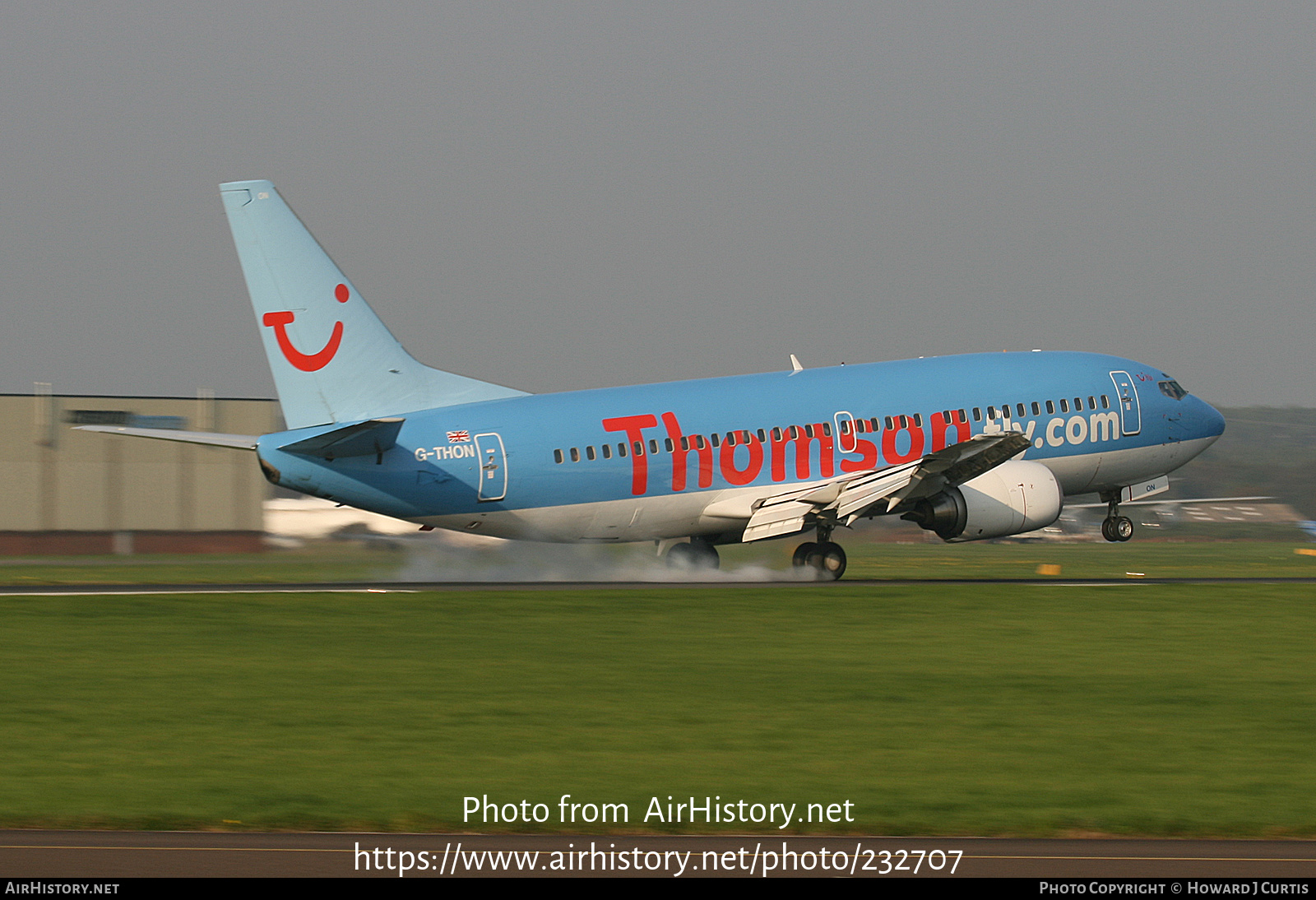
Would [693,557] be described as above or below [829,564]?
above

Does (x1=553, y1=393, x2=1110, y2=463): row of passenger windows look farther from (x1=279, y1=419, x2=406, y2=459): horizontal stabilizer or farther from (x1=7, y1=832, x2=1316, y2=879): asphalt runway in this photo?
(x1=7, y1=832, x2=1316, y2=879): asphalt runway

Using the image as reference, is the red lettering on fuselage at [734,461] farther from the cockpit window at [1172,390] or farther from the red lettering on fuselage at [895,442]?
the cockpit window at [1172,390]

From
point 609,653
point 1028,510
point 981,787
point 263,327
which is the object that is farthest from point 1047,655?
point 263,327

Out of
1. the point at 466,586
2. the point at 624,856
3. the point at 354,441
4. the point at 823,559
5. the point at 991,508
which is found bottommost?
the point at 624,856

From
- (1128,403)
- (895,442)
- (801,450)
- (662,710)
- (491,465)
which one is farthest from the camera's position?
(1128,403)

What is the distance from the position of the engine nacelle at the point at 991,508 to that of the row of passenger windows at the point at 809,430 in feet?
7.24

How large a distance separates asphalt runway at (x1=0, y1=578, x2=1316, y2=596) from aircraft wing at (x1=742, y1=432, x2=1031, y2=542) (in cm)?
161

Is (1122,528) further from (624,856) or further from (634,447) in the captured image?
(624,856)

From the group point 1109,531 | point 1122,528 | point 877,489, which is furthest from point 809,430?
point 1122,528

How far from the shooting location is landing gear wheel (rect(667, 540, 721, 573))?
4288cm

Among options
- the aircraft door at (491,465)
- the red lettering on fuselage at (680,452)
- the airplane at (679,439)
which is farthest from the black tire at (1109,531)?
the aircraft door at (491,465)

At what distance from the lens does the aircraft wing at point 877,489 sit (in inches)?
1522

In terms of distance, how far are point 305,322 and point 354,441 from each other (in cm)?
324

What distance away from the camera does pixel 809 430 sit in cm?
4122
